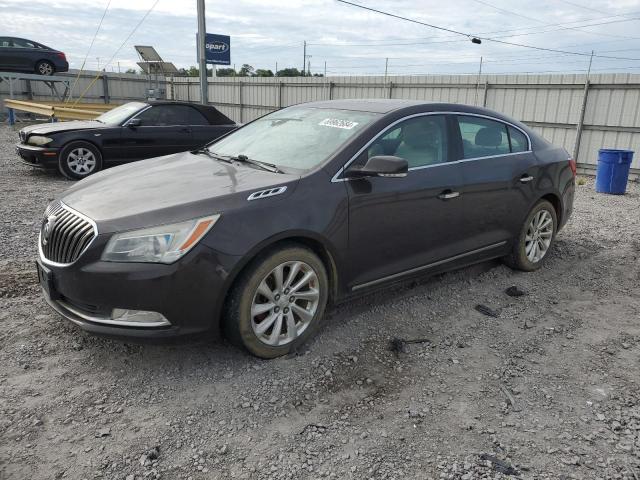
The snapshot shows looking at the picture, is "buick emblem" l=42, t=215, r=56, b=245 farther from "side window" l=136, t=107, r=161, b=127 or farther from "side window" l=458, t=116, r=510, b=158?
"side window" l=136, t=107, r=161, b=127

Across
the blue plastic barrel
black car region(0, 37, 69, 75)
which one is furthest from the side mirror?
black car region(0, 37, 69, 75)

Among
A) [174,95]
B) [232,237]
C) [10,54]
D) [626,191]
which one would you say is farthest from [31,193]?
[174,95]

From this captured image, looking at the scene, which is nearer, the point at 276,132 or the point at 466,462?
the point at 466,462

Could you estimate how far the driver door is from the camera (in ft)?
12.1

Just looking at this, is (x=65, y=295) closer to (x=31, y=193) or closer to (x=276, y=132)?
(x=276, y=132)

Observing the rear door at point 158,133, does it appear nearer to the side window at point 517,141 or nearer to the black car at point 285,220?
the black car at point 285,220

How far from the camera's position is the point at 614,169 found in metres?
10.0

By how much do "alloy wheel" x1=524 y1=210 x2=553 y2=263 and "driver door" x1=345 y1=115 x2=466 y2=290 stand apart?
1137 millimetres

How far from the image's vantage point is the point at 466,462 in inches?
101

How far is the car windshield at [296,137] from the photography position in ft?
12.4

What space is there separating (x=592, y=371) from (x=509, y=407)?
0.84 metres

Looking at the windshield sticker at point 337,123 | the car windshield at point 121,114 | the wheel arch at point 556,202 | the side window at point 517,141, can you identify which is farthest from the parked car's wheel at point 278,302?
the car windshield at point 121,114

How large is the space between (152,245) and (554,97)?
12247mm

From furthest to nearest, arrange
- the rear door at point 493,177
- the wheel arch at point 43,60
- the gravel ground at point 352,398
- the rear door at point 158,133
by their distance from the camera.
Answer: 1. the wheel arch at point 43,60
2. the rear door at point 158,133
3. the rear door at point 493,177
4. the gravel ground at point 352,398
